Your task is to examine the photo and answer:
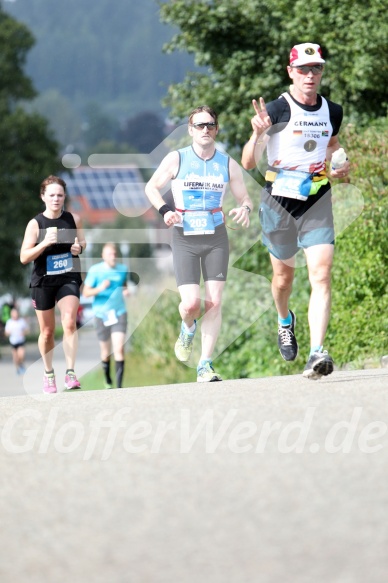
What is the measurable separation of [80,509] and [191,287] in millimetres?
5122

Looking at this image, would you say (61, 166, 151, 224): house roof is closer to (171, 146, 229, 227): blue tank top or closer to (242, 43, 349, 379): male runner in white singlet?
(171, 146, 229, 227): blue tank top

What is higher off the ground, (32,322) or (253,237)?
(253,237)

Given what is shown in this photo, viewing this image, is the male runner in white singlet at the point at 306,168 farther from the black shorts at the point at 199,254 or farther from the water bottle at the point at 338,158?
the black shorts at the point at 199,254

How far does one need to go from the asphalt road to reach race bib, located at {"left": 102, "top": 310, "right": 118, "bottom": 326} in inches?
236

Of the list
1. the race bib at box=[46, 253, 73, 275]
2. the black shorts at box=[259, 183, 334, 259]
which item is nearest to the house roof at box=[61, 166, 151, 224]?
the race bib at box=[46, 253, 73, 275]

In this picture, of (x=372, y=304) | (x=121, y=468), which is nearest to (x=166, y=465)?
(x=121, y=468)

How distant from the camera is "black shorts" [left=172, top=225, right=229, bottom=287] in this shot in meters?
10.2

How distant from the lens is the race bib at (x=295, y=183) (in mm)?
9555

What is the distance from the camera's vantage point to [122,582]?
4.08m

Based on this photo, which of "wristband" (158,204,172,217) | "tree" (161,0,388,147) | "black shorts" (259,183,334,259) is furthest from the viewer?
"tree" (161,0,388,147)

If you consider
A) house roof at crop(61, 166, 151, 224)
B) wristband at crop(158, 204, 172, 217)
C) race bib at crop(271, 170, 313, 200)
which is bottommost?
house roof at crop(61, 166, 151, 224)

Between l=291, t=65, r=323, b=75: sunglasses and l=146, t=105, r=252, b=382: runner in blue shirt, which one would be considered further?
l=146, t=105, r=252, b=382: runner in blue shirt

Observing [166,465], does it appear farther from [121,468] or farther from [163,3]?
[163,3]

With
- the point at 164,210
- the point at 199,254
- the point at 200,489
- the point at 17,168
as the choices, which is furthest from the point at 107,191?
the point at 200,489
